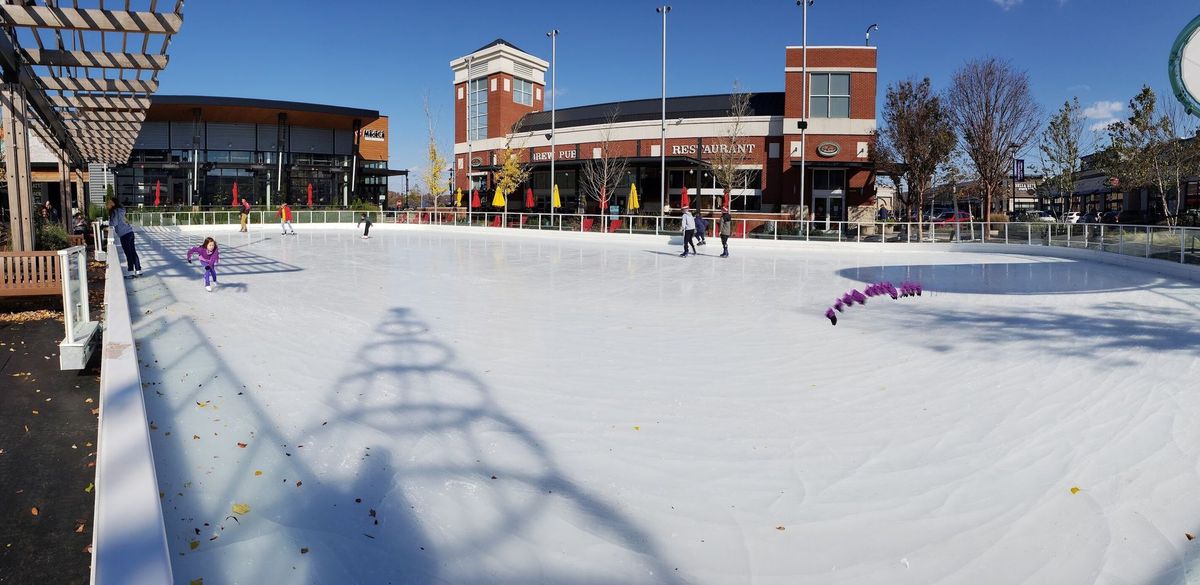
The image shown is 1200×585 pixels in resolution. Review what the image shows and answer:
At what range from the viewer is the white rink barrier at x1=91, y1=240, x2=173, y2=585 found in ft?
7.57

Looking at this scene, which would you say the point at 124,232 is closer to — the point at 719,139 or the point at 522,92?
the point at 719,139

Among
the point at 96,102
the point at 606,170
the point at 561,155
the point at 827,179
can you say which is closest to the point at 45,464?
the point at 96,102

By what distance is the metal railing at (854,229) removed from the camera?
17.3m

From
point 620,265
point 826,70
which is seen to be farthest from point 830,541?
point 826,70

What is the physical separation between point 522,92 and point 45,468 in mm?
50717

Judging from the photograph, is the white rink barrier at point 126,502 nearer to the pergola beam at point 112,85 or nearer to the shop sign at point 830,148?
the pergola beam at point 112,85

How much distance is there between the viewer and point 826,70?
36.7 meters

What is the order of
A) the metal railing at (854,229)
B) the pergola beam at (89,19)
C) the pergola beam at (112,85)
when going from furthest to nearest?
the metal railing at (854,229) < the pergola beam at (112,85) < the pergola beam at (89,19)

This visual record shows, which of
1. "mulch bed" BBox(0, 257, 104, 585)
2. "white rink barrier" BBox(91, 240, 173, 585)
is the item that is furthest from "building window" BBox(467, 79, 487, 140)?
"white rink barrier" BBox(91, 240, 173, 585)

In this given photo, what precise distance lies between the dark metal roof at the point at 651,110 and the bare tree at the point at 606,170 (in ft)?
5.14

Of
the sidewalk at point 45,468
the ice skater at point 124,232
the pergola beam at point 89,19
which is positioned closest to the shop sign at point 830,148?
the ice skater at point 124,232

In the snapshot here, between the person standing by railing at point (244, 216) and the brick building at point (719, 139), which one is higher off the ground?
the brick building at point (719, 139)

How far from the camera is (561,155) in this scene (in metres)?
45.2

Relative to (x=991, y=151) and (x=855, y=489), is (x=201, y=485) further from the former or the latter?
(x=991, y=151)
